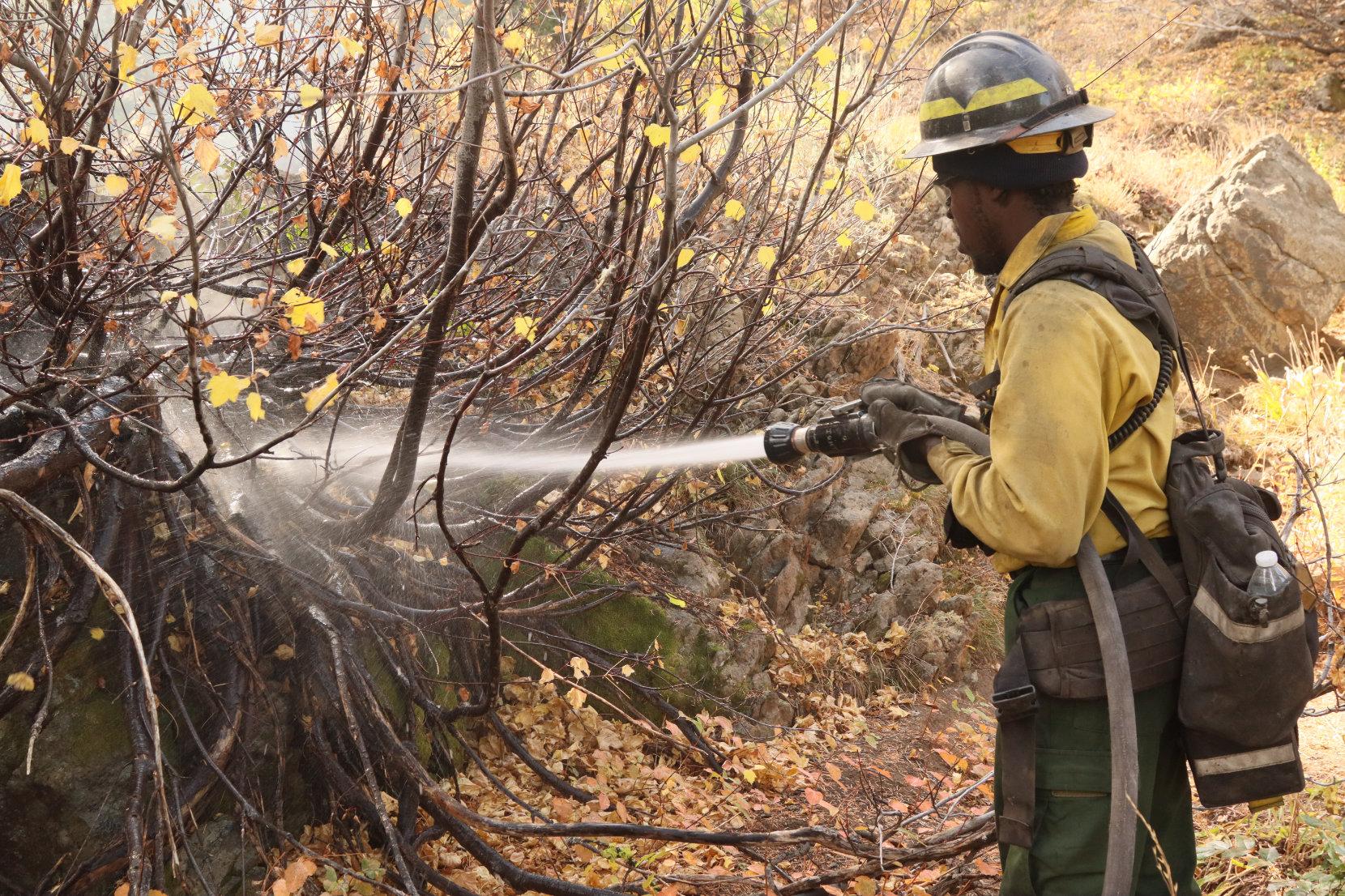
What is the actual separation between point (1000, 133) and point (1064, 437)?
2.52 ft

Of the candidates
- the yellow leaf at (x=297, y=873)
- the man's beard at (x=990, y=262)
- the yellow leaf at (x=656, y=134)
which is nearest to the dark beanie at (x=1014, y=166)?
the man's beard at (x=990, y=262)

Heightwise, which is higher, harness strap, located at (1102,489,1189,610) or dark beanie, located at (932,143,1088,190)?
dark beanie, located at (932,143,1088,190)

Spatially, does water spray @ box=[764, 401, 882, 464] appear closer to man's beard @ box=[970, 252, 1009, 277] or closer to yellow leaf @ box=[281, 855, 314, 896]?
man's beard @ box=[970, 252, 1009, 277]

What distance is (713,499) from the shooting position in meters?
7.04

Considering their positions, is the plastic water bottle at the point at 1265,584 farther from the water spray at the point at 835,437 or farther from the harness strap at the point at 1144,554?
the water spray at the point at 835,437

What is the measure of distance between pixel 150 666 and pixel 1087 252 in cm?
393

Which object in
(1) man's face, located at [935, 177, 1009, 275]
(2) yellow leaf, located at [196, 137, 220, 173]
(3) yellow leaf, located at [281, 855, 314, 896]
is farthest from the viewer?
(3) yellow leaf, located at [281, 855, 314, 896]

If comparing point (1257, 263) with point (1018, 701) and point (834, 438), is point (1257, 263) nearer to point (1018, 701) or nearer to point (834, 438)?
point (834, 438)

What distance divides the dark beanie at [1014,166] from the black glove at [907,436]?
0.59 meters

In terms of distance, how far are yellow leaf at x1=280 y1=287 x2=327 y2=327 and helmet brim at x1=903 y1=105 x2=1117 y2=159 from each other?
213 centimetres

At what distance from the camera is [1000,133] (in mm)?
2096

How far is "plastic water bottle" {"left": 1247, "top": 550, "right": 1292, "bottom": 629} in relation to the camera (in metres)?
1.81

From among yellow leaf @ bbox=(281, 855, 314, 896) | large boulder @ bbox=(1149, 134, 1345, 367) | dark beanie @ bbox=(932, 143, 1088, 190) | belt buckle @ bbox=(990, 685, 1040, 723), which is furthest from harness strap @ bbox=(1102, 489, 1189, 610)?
large boulder @ bbox=(1149, 134, 1345, 367)

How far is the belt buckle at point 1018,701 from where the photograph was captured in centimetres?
198
